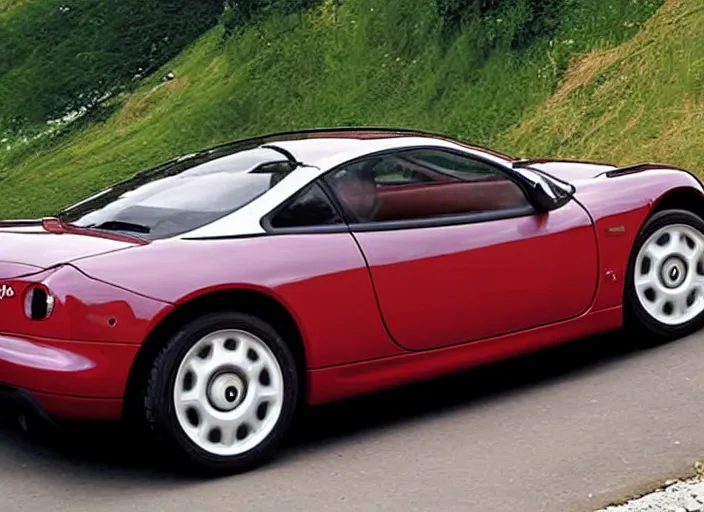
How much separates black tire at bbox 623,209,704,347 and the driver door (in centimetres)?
30

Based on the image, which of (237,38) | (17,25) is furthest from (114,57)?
(237,38)

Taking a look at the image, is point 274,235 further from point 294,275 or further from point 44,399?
point 44,399

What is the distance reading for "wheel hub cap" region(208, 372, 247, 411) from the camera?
4.57 meters

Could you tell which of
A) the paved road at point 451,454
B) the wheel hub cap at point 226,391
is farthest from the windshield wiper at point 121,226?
the paved road at point 451,454

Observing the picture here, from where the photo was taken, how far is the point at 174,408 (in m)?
4.47

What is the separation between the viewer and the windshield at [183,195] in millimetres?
4957

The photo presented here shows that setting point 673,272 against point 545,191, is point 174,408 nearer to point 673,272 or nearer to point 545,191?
point 545,191

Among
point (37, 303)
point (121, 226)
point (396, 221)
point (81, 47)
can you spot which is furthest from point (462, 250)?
point (81, 47)

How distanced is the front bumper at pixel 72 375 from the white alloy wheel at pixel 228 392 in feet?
0.78

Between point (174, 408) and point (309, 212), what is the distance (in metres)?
1.06

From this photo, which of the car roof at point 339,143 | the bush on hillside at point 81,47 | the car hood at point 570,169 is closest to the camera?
the car roof at point 339,143

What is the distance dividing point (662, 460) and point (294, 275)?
63.4 inches

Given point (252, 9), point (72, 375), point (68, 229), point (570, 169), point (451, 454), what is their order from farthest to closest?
point (252, 9) → point (570, 169) → point (68, 229) → point (451, 454) → point (72, 375)

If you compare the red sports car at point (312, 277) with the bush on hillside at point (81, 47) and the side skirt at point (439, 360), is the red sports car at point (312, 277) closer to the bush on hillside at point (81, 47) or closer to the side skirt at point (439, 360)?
the side skirt at point (439, 360)
